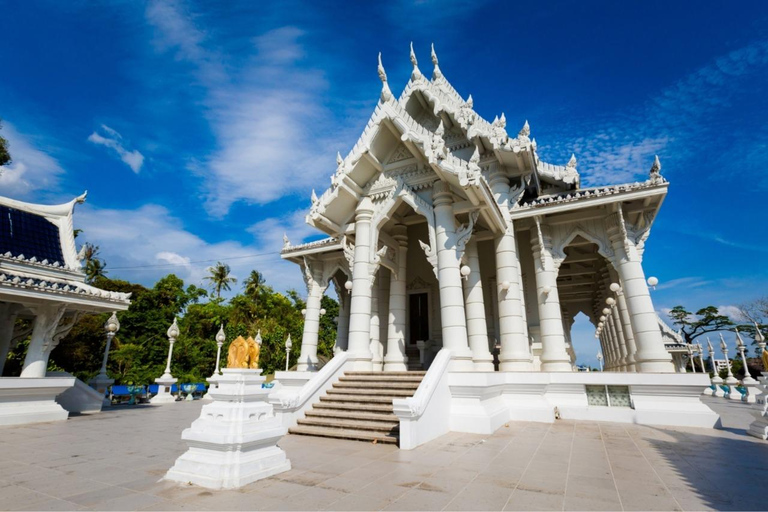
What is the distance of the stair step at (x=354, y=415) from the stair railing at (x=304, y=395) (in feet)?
0.90

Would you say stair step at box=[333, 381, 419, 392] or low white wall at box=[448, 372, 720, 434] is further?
stair step at box=[333, 381, 419, 392]

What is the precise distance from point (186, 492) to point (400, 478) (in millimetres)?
2316

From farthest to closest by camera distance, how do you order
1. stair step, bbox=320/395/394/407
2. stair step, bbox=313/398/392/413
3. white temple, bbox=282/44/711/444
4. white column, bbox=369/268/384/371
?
white column, bbox=369/268/384/371 → white temple, bbox=282/44/711/444 → stair step, bbox=320/395/394/407 → stair step, bbox=313/398/392/413

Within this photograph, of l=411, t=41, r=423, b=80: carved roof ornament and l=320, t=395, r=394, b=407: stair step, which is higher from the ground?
l=411, t=41, r=423, b=80: carved roof ornament

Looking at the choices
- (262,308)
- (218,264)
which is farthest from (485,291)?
(218,264)

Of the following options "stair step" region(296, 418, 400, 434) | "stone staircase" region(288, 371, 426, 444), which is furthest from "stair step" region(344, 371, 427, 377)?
"stair step" region(296, 418, 400, 434)

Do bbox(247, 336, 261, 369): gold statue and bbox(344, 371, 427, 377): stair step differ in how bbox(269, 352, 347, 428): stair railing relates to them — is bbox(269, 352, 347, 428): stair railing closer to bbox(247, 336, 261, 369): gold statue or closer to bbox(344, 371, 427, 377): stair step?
bbox(344, 371, 427, 377): stair step

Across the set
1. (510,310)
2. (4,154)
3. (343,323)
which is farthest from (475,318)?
(4,154)

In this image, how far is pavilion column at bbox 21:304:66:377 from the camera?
9141 mm

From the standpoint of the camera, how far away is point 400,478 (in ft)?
14.1

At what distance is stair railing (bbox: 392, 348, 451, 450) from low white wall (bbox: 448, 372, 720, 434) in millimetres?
284

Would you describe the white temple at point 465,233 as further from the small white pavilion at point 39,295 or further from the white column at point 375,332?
the small white pavilion at point 39,295

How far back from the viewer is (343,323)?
14.1m

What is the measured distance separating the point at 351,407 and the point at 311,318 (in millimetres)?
6528
